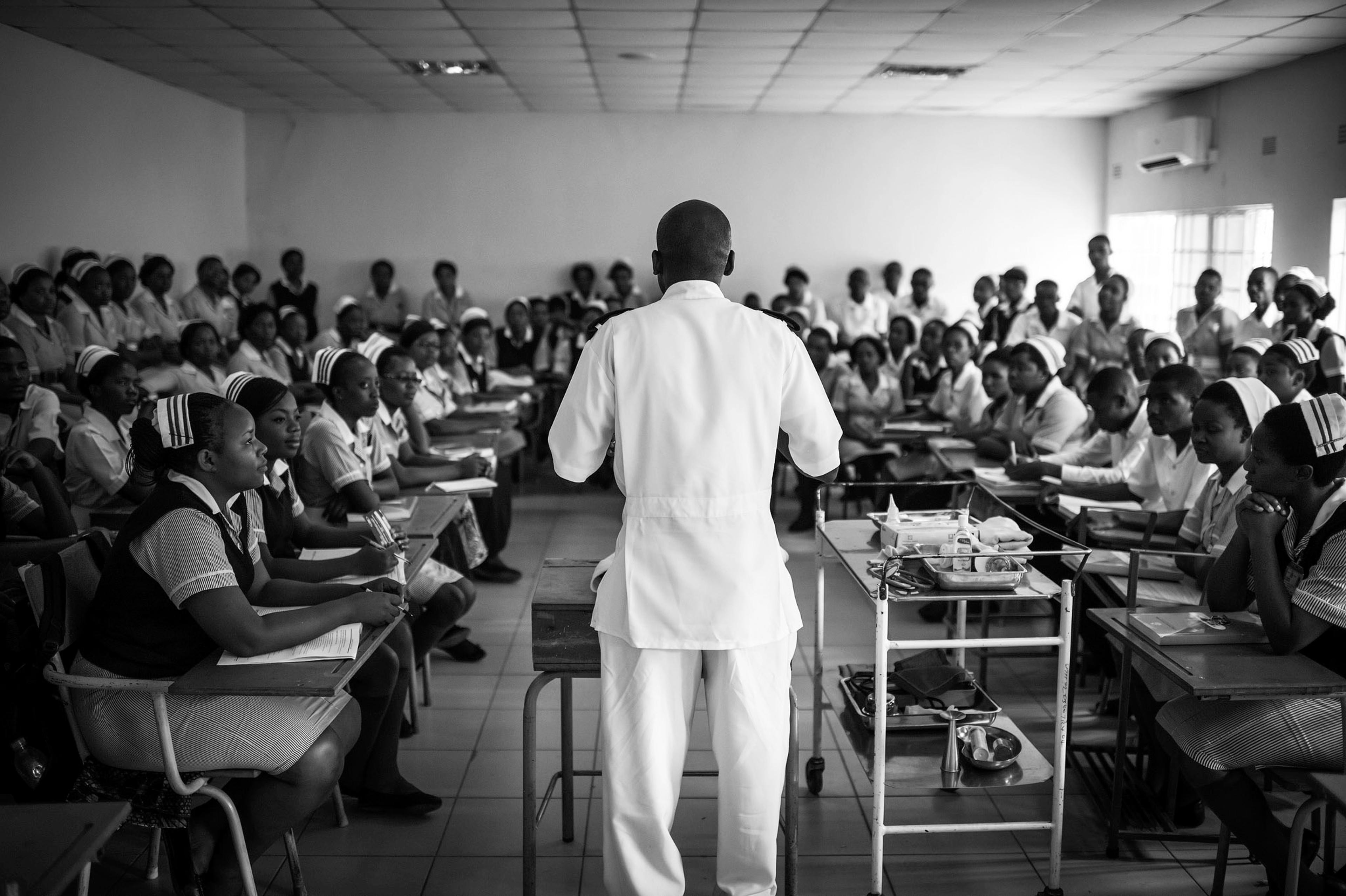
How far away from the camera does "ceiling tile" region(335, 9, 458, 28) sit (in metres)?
6.57

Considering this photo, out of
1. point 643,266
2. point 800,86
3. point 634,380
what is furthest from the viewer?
point 643,266

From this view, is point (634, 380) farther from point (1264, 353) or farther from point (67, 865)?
point (1264, 353)

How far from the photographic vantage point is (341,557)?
3.03m

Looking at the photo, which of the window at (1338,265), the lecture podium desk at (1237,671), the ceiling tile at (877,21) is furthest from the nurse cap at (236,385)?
the window at (1338,265)

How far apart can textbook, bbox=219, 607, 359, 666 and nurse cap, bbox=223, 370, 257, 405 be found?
1042 mm

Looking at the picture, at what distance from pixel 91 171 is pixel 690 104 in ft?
17.8

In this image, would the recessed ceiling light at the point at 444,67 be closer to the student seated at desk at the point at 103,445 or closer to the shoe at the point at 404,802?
the student seated at desk at the point at 103,445

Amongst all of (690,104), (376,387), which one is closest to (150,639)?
(376,387)

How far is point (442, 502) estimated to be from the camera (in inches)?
151

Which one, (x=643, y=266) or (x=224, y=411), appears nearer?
(x=224, y=411)

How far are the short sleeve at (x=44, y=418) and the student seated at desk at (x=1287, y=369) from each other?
550 cm

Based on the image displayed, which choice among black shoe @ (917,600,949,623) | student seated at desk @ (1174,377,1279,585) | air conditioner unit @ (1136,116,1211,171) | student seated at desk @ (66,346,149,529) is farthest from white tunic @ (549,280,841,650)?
air conditioner unit @ (1136,116,1211,171)

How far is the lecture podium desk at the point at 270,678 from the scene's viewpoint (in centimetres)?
223

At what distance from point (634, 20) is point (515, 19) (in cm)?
75
